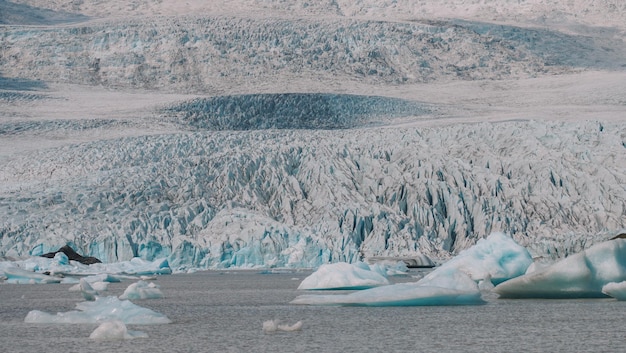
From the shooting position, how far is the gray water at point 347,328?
6645 mm

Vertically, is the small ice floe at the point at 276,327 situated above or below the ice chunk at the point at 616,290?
below

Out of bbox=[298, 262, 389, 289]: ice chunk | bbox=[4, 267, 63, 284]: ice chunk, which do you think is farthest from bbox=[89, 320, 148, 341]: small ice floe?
bbox=[4, 267, 63, 284]: ice chunk

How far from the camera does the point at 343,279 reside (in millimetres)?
12445

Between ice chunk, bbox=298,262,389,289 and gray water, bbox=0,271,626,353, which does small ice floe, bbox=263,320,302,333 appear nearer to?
gray water, bbox=0,271,626,353

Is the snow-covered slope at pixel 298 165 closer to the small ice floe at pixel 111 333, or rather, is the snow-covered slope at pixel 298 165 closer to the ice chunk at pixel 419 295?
the ice chunk at pixel 419 295

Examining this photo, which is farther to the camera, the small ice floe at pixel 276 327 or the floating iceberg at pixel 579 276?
the floating iceberg at pixel 579 276

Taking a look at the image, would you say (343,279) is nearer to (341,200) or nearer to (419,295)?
(419,295)

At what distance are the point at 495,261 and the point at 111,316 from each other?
7.07m

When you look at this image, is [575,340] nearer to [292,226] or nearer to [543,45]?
[292,226]

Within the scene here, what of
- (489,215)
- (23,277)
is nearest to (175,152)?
(489,215)

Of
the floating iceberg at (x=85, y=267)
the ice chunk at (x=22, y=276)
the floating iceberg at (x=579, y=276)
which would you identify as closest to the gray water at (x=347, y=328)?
the floating iceberg at (x=579, y=276)

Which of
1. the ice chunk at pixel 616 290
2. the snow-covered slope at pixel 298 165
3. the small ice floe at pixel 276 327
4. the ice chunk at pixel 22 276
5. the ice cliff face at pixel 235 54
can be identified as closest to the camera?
the small ice floe at pixel 276 327

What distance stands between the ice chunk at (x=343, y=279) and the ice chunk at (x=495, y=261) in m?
1.44

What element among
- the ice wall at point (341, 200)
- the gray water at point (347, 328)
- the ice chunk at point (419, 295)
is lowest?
the gray water at point (347, 328)
